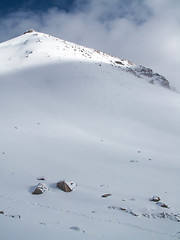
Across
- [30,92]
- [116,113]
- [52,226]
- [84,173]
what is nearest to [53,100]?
[30,92]

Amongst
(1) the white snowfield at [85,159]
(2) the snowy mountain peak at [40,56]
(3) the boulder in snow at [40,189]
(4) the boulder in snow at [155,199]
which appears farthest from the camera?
(2) the snowy mountain peak at [40,56]

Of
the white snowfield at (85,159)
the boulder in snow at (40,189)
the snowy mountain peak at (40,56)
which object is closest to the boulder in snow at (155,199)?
the white snowfield at (85,159)

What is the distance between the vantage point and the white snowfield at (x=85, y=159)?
5492mm

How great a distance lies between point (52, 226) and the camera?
500cm

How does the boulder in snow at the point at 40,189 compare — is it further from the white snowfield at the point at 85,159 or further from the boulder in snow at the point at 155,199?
the boulder in snow at the point at 155,199

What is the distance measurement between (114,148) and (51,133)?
159 inches

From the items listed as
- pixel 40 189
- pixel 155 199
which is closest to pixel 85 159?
pixel 40 189

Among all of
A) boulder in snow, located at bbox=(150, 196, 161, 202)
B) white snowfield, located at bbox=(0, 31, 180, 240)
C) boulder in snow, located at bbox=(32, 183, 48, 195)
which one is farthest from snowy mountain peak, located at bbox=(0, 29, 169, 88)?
boulder in snow, located at bbox=(150, 196, 161, 202)

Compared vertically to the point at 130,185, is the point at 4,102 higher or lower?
higher

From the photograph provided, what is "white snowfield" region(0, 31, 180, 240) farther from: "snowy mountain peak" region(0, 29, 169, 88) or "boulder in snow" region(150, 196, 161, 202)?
"snowy mountain peak" region(0, 29, 169, 88)

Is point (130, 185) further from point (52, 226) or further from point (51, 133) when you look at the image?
point (51, 133)

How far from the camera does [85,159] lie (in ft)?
32.7

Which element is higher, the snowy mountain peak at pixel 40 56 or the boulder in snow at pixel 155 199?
the snowy mountain peak at pixel 40 56

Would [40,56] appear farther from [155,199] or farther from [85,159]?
[155,199]
